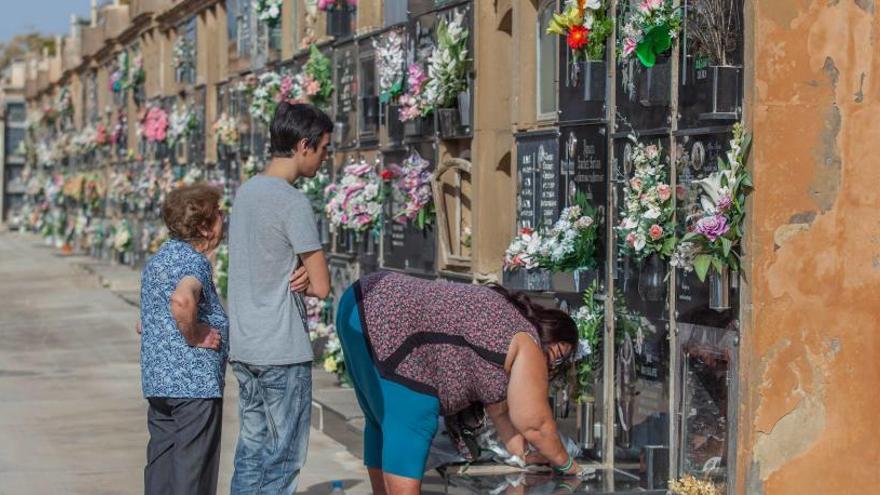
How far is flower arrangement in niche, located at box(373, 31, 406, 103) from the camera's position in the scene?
11.0 meters

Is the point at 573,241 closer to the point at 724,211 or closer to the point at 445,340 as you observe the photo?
the point at 724,211

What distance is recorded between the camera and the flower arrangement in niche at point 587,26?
769cm

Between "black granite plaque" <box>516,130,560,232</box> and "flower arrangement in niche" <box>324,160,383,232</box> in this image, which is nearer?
"black granite plaque" <box>516,130,560,232</box>

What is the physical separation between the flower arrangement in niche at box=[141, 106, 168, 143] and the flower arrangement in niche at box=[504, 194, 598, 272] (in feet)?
48.7

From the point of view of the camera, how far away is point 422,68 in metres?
10.4

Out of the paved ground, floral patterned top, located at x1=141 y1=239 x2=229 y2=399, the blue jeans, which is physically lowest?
the paved ground

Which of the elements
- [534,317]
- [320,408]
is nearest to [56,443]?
[320,408]

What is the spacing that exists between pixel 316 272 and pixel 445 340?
49 centimetres

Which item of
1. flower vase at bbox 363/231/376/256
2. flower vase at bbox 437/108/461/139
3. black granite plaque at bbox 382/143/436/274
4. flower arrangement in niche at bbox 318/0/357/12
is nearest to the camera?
flower vase at bbox 437/108/461/139

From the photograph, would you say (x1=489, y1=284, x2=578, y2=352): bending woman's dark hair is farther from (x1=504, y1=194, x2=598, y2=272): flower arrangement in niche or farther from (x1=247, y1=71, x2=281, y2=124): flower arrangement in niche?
(x1=247, y1=71, x2=281, y2=124): flower arrangement in niche

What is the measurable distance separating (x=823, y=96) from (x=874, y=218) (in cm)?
51

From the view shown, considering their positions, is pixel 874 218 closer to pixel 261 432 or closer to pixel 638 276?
pixel 638 276

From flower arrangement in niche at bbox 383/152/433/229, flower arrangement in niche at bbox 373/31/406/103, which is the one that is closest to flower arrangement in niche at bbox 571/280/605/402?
flower arrangement in niche at bbox 383/152/433/229

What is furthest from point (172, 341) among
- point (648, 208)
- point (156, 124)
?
point (156, 124)
